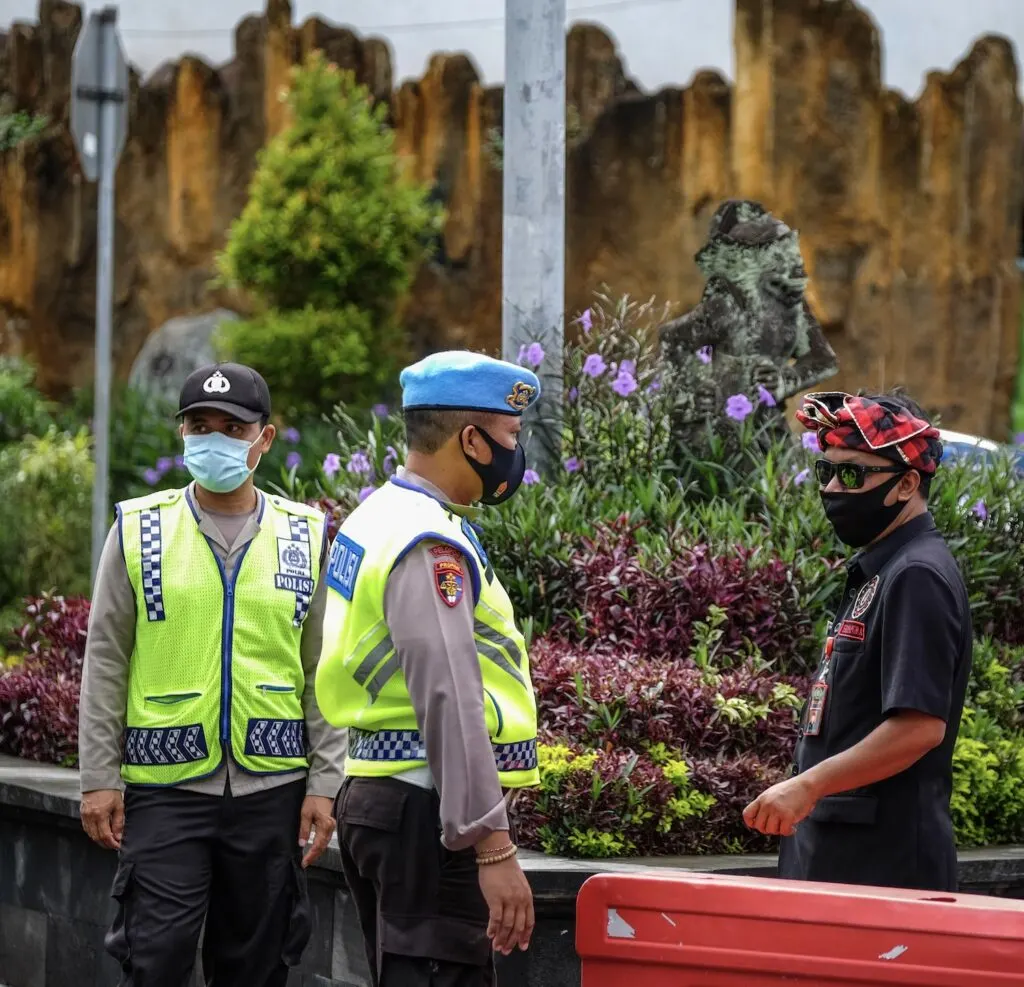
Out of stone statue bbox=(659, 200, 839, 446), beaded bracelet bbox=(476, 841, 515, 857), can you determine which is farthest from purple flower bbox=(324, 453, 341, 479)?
beaded bracelet bbox=(476, 841, 515, 857)

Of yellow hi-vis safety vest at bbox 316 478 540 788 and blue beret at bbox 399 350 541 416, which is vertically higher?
blue beret at bbox 399 350 541 416

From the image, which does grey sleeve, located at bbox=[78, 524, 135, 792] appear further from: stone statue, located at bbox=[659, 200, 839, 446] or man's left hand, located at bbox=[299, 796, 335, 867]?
stone statue, located at bbox=[659, 200, 839, 446]

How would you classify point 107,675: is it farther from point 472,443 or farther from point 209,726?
point 472,443

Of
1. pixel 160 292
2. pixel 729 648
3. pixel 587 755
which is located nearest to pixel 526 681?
pixel 587 755

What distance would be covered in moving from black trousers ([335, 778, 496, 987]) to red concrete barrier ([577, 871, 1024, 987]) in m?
0.25

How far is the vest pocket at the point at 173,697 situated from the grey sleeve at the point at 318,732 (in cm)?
29

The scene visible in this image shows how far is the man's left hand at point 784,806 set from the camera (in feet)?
11.4

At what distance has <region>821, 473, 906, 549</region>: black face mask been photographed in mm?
3742

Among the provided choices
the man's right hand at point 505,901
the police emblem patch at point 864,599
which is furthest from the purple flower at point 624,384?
the man's right hand at point 505,901

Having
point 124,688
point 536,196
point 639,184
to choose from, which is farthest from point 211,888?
point 639,184

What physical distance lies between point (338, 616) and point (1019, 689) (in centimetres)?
380

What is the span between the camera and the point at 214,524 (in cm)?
450

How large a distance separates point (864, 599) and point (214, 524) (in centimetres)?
169

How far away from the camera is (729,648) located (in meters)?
6.67
